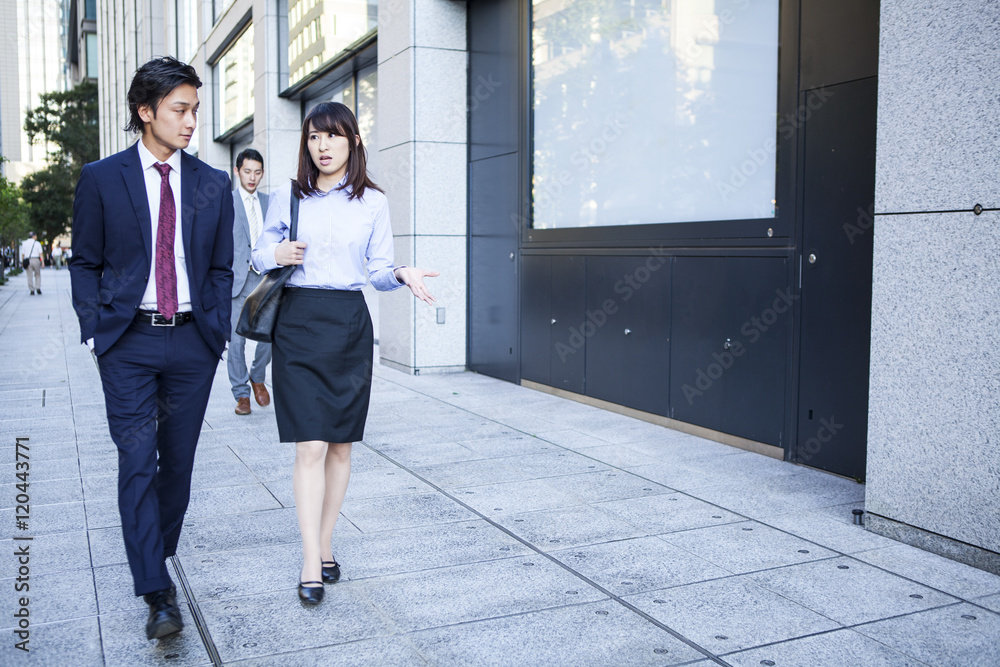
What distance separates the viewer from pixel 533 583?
3650mm

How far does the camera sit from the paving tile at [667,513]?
443cm

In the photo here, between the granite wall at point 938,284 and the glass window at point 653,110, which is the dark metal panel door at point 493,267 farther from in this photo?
the granite wall at point 938,284

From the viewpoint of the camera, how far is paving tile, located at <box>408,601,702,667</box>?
296 centimetres

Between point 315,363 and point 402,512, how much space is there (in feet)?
4.92

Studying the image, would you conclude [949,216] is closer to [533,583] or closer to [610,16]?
[533,583]

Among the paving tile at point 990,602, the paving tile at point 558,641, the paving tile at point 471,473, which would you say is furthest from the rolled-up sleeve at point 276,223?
the paving tile at point 990,602

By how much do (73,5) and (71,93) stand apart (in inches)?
605

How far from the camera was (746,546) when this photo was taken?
13.5 feet

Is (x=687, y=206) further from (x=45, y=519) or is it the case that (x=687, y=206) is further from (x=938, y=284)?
(x=45, y=519)

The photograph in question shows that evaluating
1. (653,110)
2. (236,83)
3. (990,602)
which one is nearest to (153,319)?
(990,602)

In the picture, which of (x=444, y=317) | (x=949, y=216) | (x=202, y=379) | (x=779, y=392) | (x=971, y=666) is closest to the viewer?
(x=971, y=666)

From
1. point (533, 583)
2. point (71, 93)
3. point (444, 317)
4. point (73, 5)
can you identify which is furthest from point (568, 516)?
point (73, 5)

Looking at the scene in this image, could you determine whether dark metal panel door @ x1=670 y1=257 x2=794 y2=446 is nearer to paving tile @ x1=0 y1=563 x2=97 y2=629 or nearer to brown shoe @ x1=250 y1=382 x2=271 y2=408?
brown shoe @ x1=250 y1=382 x2=271 y2=408

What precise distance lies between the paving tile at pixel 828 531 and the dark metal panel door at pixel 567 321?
3.42 metres
